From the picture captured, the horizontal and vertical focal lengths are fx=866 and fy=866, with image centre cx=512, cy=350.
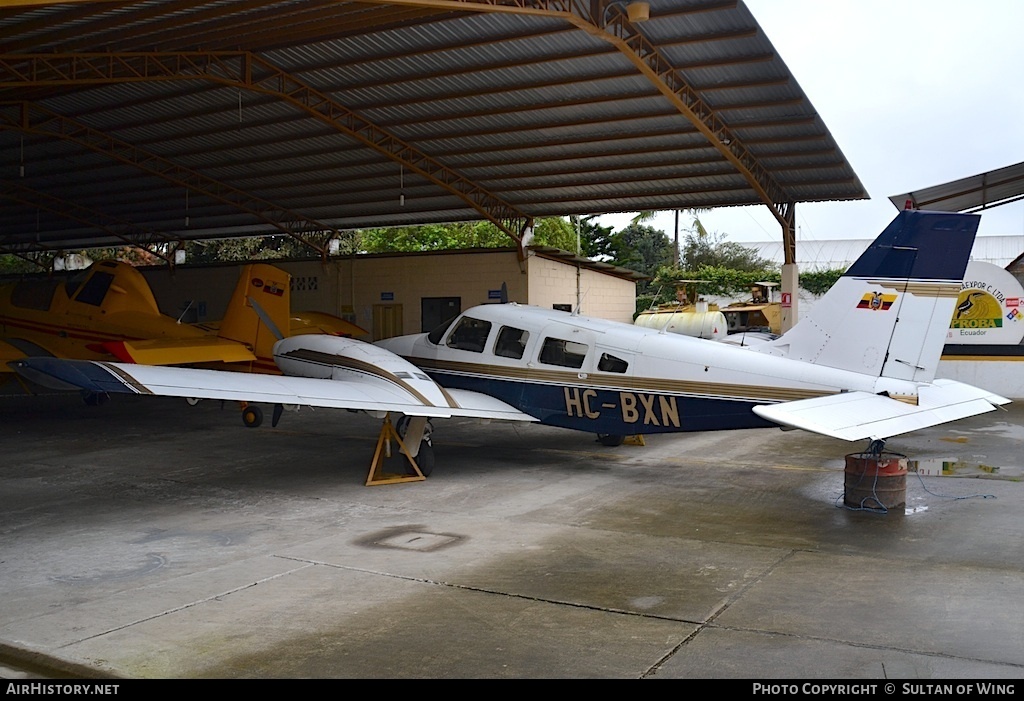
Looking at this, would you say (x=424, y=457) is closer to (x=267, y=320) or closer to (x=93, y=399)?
(x=267, y=320)

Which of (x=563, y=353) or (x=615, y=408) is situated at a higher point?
(x=563, y=353)

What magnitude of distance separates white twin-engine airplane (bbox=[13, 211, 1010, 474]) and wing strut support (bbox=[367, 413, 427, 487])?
13cm

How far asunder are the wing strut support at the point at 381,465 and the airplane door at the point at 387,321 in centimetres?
1507

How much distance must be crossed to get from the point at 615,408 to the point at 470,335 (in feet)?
8.81

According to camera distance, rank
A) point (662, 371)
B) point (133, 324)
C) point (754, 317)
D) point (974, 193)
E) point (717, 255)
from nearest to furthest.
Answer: point (662, 371)
point (133, 324)
point (974, 193)
point (754, 317)
point (717, 255)

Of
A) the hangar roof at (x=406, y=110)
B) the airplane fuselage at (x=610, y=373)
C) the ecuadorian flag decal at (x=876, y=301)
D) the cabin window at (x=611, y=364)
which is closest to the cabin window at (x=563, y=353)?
the airplane fuselage at (x=610, y=373)

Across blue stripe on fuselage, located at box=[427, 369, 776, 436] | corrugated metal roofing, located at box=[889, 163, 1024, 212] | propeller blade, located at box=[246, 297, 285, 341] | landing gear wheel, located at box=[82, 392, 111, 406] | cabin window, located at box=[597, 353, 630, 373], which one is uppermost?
corrugated metal roofing, located at box=[889, 163, 1024, 212]

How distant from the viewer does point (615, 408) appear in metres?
11.0

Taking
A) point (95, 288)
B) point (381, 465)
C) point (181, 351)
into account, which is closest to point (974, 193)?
point (381, 465)

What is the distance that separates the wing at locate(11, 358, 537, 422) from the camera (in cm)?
893

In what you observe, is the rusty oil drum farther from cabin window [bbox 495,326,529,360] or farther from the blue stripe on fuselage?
cabin window [bbox 495,326,529,360]

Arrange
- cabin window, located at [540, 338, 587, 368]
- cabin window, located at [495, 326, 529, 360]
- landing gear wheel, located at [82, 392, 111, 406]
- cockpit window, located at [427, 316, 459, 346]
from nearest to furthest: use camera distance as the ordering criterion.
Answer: cabin window, located at [540, 338, 587, 368] < cabin window, located at [495, 326, 529, 360] < cockpit window, located at [427, 316, 459, 346] < landing gear wheel, located at [82, 392, 111, 406]

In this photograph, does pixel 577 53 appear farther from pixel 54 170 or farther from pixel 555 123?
pixel 54 170

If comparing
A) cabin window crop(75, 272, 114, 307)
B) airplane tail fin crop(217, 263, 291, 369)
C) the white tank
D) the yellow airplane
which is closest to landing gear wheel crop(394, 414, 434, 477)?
the yellow airplane
